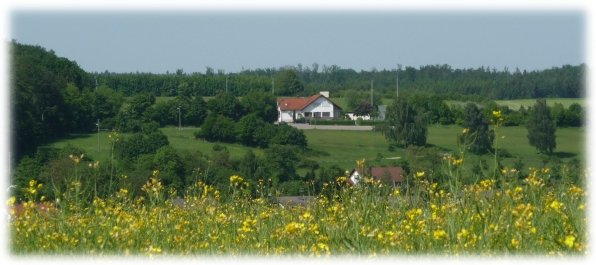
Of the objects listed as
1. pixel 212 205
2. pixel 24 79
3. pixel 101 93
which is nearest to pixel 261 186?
pixel 212 205

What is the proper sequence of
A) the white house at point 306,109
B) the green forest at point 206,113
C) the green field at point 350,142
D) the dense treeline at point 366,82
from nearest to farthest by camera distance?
1. the green forest at point 206,113
2. the green field at point 350,142
3. the dense treeline at point 366,82
4. the white house at point 306,109

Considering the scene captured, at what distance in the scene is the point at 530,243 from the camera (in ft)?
10.7

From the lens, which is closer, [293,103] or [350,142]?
[350,142]

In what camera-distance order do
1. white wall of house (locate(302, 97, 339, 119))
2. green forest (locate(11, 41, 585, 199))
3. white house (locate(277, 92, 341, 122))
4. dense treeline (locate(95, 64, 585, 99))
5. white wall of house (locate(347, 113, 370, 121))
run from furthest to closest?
white wall of house (locate(347, 113, 370, 121))
white wall of house (locate(302, 97, 339, 119))
white house (locate(277, 92, 341, 122))
dense treeline (locate(95, 64, 585, 99))
green forest (locate(11, 41, 585, 199))

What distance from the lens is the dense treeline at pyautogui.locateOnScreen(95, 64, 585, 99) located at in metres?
35.6

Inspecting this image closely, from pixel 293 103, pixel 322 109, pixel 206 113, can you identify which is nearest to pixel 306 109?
pixel 293 103

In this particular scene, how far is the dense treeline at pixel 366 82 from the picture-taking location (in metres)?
35.6

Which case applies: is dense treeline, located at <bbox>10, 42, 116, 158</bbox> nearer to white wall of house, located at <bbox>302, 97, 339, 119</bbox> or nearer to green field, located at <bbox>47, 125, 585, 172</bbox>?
green field, located at <bbox>47, 125, 585, 172</bbox>

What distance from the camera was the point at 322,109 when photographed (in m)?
45.9

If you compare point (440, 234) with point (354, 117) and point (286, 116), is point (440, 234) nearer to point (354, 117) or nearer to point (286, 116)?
point (286, 116)

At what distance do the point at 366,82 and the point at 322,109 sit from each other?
2411 cm

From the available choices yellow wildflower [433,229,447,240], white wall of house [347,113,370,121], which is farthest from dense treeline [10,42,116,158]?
white wall of house [347,113,370,121]

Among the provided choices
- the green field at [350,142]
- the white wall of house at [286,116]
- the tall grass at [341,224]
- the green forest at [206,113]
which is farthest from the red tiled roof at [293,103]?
the tall grass at [341,224]

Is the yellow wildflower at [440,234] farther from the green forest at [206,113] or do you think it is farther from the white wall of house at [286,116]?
the white wall of house at [286,116]
